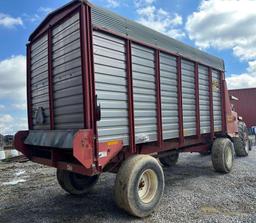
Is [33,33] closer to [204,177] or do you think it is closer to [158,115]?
[158,115]

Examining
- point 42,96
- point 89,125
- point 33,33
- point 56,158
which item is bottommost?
point 56,158

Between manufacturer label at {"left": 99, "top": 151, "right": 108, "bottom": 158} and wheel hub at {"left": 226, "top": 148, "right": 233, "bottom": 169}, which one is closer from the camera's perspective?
manufacturer label at {"left": 99, "top": 151, "right": 108, "bottom": 158}

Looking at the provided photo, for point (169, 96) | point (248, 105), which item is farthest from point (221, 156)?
point (248, 105)

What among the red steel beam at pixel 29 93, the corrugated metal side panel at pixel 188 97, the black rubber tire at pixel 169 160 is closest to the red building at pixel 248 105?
the black rubber tire at pixel 169 160

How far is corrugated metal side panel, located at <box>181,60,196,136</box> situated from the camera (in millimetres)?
7219

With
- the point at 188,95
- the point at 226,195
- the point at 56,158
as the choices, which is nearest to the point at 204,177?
the point at 226,195

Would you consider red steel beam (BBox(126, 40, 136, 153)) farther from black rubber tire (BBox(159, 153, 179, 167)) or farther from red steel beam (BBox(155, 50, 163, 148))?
black rubber tire (BBox(159, 153, 179, 167))

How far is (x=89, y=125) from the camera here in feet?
15.8

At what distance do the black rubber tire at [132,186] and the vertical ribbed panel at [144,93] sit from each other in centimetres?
52

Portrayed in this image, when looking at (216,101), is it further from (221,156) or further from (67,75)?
(67,75)

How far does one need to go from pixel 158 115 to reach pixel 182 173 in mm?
3119

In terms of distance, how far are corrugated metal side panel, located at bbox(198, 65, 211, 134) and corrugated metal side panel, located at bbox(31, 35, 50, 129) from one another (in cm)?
384

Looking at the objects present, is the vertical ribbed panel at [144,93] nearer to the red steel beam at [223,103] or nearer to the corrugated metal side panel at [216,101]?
the corrugated metal side panel at [216,101]

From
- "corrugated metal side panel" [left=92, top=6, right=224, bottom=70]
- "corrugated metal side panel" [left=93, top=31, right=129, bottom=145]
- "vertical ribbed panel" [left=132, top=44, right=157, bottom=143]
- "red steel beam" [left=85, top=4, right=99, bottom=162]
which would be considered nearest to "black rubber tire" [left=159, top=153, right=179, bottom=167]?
"corrugated metal side panel" [left=92, top=6, right=224, bottom=70]
